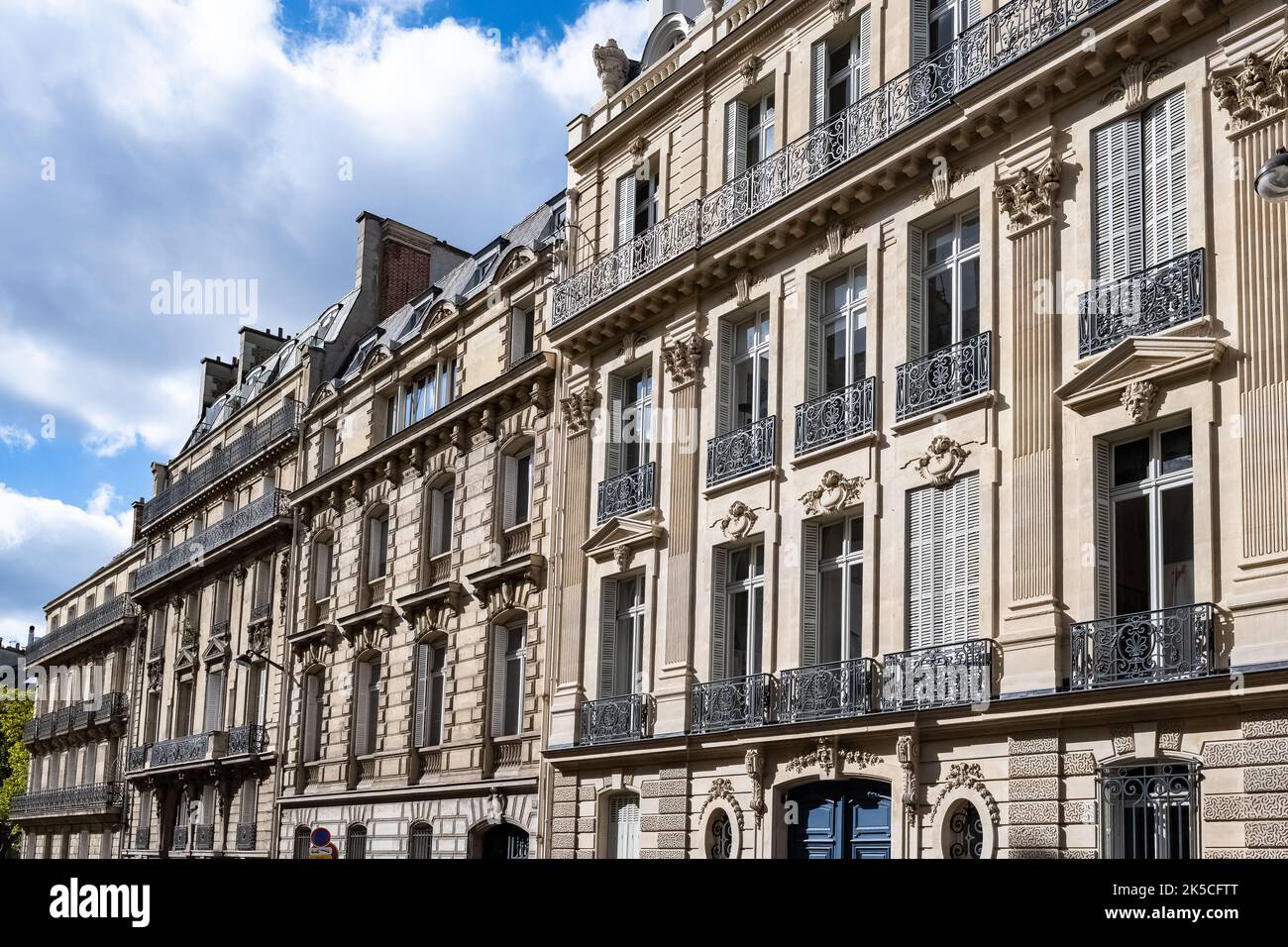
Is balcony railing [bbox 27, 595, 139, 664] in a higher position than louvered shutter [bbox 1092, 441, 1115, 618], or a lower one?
higher

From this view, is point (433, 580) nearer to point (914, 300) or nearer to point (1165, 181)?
point (914, 300)

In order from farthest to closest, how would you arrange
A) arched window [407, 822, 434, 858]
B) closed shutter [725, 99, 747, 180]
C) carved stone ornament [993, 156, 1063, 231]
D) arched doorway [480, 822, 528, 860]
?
arched window [407, 822, 434, 858], arched doorway [480, 822, 528, 860], closed shutter [725, 99, 747, 180], carved stone ornament [993, 156, 1063, 231]

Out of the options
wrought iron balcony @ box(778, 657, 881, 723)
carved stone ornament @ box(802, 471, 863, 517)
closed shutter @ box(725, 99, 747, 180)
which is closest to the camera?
wrought iron balcony @ box(778, 657, 881, 723)

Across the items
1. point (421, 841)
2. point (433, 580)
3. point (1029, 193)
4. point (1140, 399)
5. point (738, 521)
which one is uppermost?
point (1029, 193)

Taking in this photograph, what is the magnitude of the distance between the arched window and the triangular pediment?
15.9 m

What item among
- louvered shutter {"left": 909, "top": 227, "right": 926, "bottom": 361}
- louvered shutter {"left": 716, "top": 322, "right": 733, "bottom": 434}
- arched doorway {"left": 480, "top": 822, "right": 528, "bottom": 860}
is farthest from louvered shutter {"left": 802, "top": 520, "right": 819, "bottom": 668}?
arched doorway {"left": 480, "top": 822, "right": 528, "bottom": 860}

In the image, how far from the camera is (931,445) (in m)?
18.2

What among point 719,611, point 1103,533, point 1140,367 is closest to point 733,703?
point 719,611

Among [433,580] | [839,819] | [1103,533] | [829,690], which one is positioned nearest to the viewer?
[1103,533]

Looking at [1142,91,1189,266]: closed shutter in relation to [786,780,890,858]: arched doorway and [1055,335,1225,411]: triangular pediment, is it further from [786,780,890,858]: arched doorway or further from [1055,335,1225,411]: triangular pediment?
Result: [786,780,890,858]: arched doorway

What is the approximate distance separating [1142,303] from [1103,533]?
244cm

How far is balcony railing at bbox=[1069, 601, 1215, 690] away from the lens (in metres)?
14.6

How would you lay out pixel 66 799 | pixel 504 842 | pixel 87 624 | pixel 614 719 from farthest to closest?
pixel 87 624 < pixel 66 799 < pixel 504 842 < pixel 614 719
